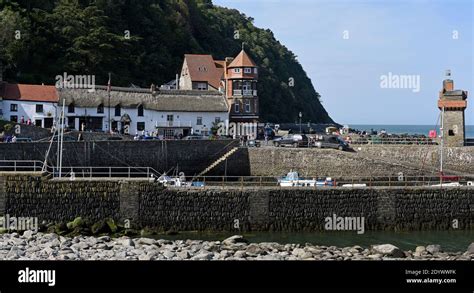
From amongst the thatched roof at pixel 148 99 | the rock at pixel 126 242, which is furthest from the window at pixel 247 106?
the rock at pixel 126 242

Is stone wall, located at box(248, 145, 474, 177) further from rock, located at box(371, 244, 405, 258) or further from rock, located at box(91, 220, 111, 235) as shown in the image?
rock, located at box(91, 220, 111, 235)

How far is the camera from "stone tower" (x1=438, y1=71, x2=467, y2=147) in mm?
48406

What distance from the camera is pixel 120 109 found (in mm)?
56688

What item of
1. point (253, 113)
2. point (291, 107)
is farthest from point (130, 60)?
point (291, 107)

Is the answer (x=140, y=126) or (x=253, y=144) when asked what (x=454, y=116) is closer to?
(x=253, y=144)

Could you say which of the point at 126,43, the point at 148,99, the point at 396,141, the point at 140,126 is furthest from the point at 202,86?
the point at 396,141

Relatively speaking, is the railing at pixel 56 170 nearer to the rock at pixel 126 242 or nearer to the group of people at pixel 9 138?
the group of people at pixel 9 138

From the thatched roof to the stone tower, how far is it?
19326mm

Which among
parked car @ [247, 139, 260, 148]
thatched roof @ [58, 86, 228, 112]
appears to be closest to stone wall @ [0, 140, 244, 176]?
parked car @ [247, 139, 260, 148]

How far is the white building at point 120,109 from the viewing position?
5497cm

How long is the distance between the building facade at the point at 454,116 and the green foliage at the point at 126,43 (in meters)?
39.8

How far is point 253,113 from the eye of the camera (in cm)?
6300

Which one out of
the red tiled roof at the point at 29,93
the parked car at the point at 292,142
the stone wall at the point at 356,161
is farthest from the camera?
the red tiled roof at the point at 29,93
